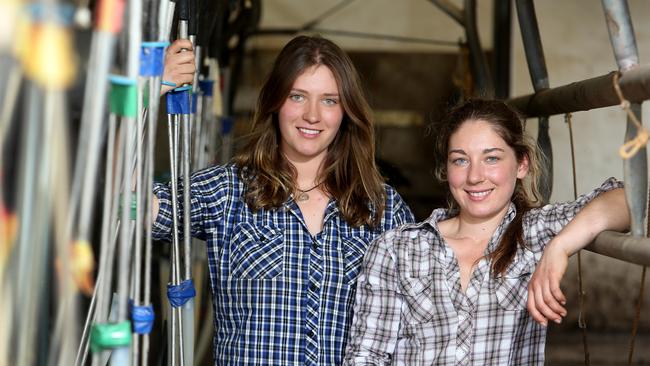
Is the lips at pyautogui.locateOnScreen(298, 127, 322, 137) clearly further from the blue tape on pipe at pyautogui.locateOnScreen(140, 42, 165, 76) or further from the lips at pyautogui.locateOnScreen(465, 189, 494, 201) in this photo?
the blue tape on pipe at pyautogui.locateOnScreen(140, 42, 165, 76)

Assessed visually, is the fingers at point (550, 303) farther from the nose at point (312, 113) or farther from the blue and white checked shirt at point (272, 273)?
the nose at point (312, 113)

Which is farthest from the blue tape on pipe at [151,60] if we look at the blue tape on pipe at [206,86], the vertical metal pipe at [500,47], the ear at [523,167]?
the vertical metal pipe at [500,47]

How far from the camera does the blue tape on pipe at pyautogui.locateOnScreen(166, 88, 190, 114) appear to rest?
183 cm

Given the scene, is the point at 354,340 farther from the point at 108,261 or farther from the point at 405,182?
the point at 405,182

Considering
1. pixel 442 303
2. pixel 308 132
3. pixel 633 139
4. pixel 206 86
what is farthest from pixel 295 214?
pixel 206 86

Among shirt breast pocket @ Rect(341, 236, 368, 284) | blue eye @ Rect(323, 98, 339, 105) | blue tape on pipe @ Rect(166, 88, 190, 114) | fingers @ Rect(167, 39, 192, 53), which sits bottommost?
shirt breast pocket @ Rect(341, 236, 368, 284)

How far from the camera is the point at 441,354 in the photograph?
176 cm

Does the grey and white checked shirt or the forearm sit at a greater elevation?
the forearm

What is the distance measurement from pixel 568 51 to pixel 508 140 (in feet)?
12.9

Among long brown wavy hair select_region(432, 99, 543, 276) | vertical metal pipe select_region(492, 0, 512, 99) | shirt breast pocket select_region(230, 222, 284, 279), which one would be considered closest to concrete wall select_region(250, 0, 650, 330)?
vertical metal pipe select_region(492, 0, 512, 99)

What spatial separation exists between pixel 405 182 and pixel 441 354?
78.1 inches

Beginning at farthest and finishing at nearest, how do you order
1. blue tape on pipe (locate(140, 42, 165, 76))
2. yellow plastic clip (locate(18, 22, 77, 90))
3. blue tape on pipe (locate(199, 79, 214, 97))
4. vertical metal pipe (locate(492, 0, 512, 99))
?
vertical metal pipe (locate(492, 0, 512, 99))
blue tape on pipe (locate(199, 79, 214, 97))
blue tape on pipe (locate(140, 42, 165, 76))
yellow plastic clip (locate(18, 22, 77, 90))

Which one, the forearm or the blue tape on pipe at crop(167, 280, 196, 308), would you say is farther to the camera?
the blue tape on pipe at crop(167, 280, 196, 308)

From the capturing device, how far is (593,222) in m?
1.61
